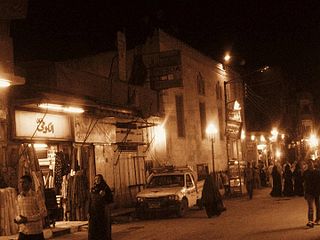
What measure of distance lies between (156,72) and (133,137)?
4.10 meters

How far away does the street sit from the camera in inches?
548

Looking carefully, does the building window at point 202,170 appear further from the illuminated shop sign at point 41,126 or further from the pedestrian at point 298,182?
the illuminated shop sign at point 41,126

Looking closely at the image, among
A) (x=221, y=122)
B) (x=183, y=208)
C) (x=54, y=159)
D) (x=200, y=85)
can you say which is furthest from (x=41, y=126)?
(x=221, y=122)

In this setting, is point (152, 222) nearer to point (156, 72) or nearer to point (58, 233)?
point (58, 233)

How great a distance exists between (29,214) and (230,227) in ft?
27.4

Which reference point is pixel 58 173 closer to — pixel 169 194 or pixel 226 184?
pixel 169 194

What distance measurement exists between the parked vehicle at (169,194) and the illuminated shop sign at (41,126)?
367cm

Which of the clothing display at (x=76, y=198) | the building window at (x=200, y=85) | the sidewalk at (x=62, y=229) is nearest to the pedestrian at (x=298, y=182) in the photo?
the building window at (x=200, y=85)

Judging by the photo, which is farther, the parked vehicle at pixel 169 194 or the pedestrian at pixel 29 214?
the parked vehicle at pixel 169 194

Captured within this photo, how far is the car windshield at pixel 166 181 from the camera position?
2070 centimetres

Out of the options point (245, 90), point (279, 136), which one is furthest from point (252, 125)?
point (279, 136)

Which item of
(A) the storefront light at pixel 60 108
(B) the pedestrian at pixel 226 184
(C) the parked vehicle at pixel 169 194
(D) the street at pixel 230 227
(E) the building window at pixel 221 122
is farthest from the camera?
(E) the building window at pixel 221 122

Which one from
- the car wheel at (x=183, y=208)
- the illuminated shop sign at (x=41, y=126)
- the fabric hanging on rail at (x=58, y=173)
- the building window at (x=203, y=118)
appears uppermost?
the building window at (x=203, y=118)

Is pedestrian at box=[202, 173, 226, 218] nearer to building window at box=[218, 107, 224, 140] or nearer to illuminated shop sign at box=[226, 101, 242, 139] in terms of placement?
illuminated shop sign at box=[226, 101, 242, 139]
